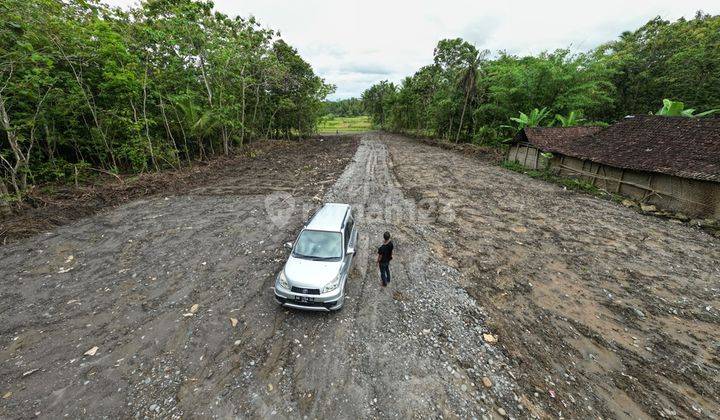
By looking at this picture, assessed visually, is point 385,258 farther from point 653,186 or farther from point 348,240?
point 653,186

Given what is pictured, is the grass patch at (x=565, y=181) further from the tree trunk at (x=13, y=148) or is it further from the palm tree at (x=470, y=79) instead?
the tree trunk at (x=13, y=148)

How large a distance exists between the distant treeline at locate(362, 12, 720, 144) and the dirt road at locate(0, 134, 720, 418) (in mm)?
18529

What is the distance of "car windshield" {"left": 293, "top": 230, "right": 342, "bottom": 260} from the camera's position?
642cm

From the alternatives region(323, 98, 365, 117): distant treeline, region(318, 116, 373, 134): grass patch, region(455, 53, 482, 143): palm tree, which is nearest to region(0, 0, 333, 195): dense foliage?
region(455, 53, 482, 143): palm tree

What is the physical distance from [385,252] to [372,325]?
1.72 meters

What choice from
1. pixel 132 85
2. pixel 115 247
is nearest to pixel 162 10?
pixel 132 85

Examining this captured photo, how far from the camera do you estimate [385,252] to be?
6.55 meters

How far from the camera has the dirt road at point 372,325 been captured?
13.8 ft

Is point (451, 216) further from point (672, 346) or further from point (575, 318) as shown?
point (672, 346)

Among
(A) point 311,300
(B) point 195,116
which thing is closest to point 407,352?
(A) point 311,300

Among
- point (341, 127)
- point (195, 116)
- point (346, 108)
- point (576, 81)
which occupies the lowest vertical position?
point (195, 116)

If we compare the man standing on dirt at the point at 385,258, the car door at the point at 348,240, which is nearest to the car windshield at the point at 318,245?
the car door at the point at 348,240

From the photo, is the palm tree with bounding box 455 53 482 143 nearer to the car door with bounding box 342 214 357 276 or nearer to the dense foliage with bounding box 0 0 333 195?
the dense foliage with bounding box 0 0 333 195

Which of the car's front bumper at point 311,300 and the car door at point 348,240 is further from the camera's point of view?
the car door at point 348,240
